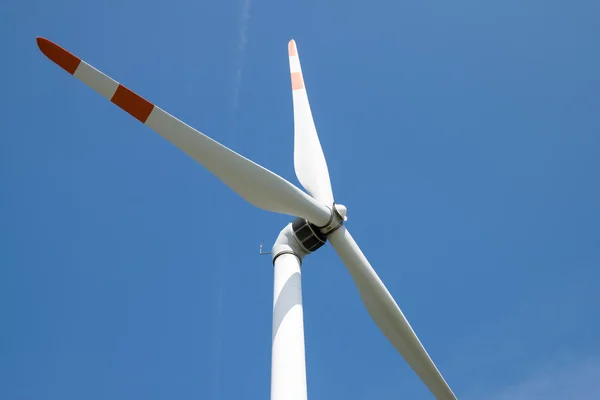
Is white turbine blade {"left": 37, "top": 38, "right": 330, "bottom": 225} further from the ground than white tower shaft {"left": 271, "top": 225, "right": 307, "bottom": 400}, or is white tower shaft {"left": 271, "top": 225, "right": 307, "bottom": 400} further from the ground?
white turbine blade {"left": 37, "top": 38, "right": 330, "bottom": 225}

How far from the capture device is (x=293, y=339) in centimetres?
1016

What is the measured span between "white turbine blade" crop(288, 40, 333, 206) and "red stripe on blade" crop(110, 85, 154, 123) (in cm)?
476

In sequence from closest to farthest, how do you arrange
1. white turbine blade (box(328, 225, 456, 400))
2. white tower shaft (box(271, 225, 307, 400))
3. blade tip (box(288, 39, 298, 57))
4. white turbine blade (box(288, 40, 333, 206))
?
white tower shaft (box(271, 225, 307, 400)) → white turbine blade (box(328, 225, 456, 400)) → white turbine blade (box(288, 40, 333, 206)) → blade tip (box(288, 39, 298, 57))

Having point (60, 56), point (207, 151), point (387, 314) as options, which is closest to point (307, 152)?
point (207, 151)

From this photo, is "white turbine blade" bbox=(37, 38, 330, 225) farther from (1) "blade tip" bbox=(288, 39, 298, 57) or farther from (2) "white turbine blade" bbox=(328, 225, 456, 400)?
(1) "blade tip" bbox=(288, 39, 298, 57)

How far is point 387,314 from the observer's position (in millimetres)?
12641

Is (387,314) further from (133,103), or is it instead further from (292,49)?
(292,49)

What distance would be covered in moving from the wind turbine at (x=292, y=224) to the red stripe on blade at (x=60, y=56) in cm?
2

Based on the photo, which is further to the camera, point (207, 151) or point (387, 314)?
point (387, 314)

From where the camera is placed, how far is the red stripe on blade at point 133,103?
10016 mm

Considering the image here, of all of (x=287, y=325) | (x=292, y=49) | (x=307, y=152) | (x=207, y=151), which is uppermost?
(x=292, y=49)

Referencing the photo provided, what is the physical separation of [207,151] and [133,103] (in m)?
1.60

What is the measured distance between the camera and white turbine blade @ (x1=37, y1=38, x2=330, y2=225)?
10008mm

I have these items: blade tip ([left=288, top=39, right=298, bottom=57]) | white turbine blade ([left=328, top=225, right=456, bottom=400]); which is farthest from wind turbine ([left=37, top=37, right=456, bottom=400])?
blade tip ([left=288, top=39, right=298, bottom=57])
